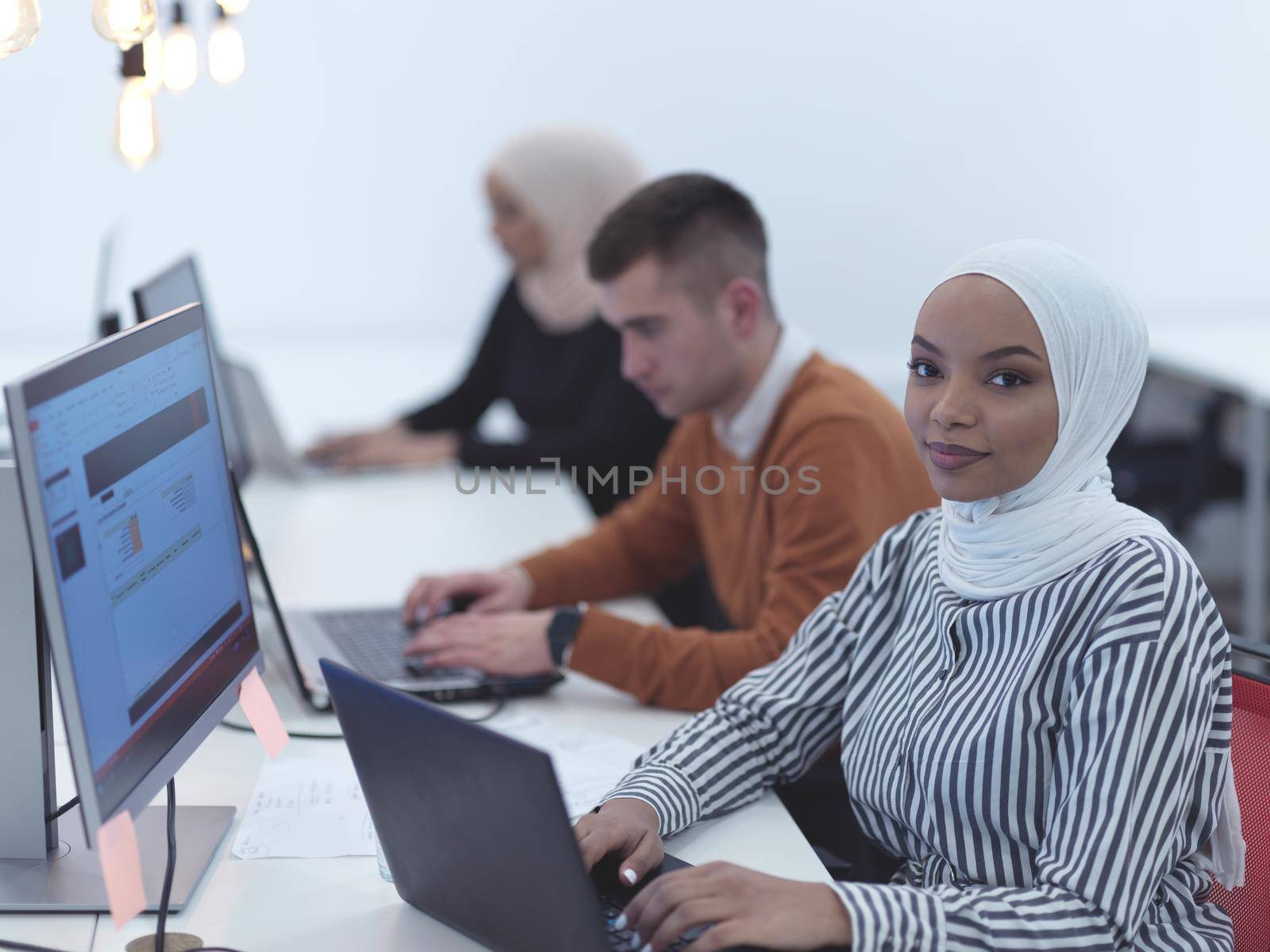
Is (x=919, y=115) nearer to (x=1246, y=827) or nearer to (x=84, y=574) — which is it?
(x=1246, y=827)

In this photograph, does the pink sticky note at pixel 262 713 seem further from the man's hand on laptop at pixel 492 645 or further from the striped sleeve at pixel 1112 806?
the striped sleeve at pixel 1112 806

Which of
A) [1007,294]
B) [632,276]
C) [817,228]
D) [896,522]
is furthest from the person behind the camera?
[817,228]

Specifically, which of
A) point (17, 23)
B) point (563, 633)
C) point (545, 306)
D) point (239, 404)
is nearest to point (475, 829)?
point (563, 633)

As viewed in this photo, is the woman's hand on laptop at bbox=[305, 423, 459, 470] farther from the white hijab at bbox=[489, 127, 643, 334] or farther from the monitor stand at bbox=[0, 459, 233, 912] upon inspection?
the monitor stand at bbox=[0, 459, 233, 912]

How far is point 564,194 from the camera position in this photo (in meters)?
2.77

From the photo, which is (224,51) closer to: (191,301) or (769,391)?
(191,301)

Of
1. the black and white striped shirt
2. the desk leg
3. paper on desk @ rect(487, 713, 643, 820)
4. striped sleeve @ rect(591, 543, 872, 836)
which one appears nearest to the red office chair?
the black and white striped shirt

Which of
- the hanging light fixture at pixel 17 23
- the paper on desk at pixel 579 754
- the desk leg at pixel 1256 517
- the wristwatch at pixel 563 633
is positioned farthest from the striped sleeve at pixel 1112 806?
the desk leg at pixel 1256 517

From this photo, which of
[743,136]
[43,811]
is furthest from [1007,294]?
[743,136]

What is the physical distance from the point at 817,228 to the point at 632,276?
2.08 m

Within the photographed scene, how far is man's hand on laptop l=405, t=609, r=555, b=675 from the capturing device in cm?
151

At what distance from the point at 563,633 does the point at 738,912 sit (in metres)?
0.66

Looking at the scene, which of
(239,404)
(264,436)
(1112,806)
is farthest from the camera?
(264,436)

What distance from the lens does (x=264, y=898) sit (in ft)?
3.39
